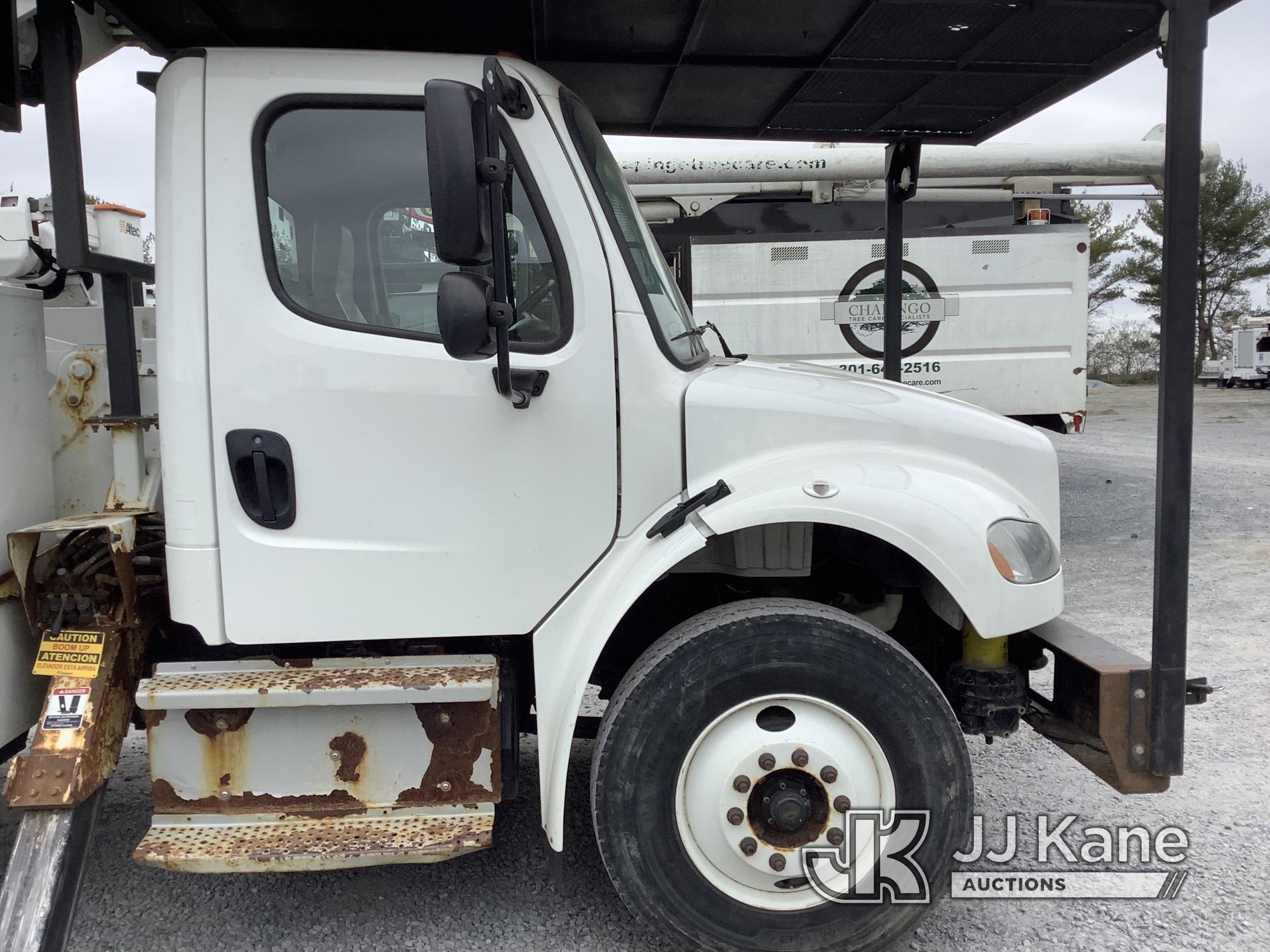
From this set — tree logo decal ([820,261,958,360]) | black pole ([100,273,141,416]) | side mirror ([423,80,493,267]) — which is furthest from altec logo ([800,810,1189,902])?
tree logo decal ([820,261,958,360])

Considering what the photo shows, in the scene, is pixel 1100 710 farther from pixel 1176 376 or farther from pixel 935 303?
pixel 935 303

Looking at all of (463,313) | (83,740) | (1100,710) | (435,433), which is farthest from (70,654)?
(1100,710)

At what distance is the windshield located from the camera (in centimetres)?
262

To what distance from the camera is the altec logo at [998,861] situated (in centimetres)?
252

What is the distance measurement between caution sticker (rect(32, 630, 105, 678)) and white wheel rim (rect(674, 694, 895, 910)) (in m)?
1.70

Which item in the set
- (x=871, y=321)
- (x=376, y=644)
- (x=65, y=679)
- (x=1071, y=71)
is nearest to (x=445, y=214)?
(x=376, y=644)

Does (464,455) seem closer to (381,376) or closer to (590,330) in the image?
(381,376)

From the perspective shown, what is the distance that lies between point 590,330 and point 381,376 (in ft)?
1.88

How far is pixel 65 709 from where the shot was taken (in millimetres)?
2561

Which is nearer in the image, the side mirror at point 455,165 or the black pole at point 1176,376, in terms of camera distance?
the side mirror at point 455,165

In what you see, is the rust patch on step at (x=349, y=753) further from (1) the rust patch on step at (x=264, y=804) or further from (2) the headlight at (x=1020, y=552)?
(2) the headlight at (x=1020, y=552)

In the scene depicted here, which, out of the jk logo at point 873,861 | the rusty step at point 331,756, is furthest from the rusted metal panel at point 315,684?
the jk logo at point 873,861

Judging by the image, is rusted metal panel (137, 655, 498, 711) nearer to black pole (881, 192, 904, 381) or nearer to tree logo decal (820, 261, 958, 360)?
black pole (881, 192, 904, 381)

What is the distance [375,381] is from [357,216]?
45cm
